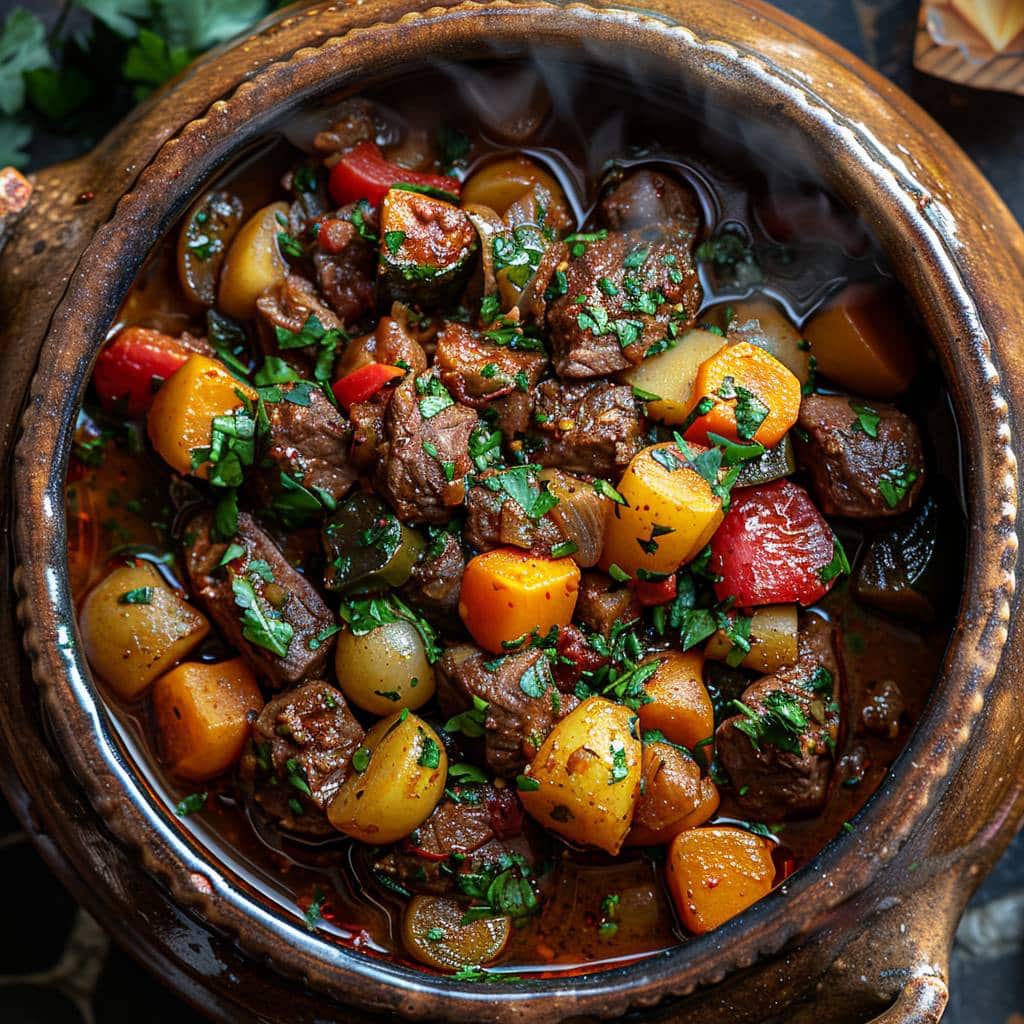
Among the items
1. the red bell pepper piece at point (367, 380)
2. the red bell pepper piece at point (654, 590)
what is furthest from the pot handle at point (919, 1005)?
the red bell pepper piece at point (367, 380)

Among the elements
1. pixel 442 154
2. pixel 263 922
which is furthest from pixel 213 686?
pixel 442 154

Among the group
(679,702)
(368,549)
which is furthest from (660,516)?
(368,549)

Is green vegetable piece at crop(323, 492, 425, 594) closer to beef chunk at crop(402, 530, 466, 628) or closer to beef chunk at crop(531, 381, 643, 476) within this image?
beef chunk at crop(402, 530, 466, 628)

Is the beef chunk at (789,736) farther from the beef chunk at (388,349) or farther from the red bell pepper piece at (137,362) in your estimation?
the red bell pepper piece at (137,362)

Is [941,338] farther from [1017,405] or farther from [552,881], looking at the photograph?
[552,881]

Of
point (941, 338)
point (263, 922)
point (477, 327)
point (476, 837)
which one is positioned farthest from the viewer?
point (477, 327)

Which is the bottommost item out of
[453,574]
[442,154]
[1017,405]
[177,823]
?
[177,823]

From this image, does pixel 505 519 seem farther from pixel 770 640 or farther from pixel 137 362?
pixel 137 362
